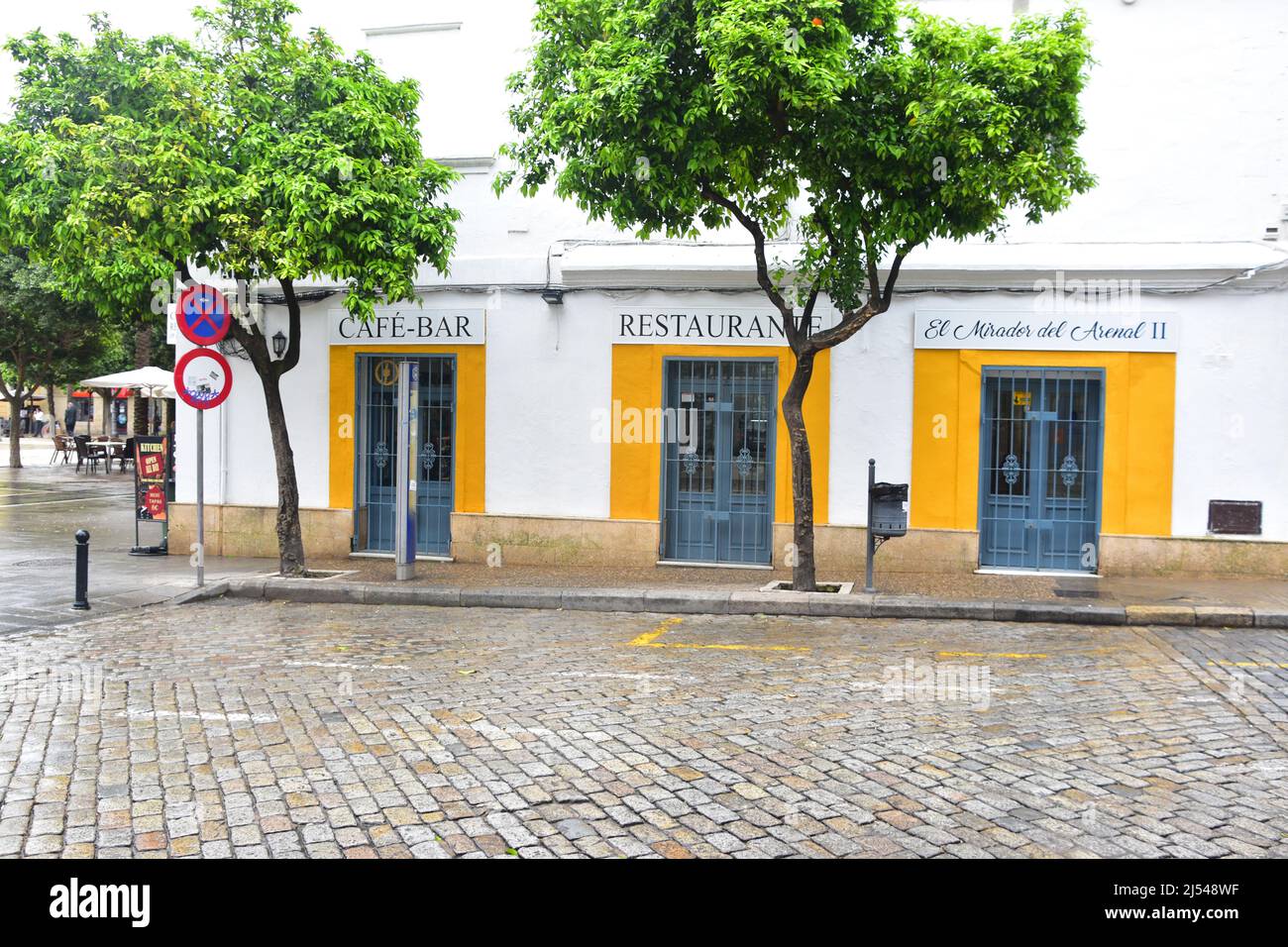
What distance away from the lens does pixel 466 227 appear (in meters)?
14.8

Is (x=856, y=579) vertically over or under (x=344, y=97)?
under

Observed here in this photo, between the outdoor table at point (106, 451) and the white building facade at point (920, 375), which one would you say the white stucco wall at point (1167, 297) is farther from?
the outdoor table at point (106, 451)

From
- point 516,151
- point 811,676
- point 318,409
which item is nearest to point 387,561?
point 318,409

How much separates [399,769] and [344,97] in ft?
30.5

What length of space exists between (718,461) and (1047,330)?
4211mm

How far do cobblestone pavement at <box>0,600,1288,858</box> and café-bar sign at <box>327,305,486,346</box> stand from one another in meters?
5.81

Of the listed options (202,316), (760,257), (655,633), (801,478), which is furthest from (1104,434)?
(202,316)

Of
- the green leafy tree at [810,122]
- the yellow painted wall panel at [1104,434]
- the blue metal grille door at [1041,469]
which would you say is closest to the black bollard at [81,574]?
the green leafy tree at [810,122]

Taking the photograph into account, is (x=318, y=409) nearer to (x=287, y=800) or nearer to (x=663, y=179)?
(x=663, y=179)

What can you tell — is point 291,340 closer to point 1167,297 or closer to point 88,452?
point 1167,297

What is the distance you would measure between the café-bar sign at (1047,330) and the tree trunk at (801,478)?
93.6 inches

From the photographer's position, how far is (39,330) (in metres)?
32.5

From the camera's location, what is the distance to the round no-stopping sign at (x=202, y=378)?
1180cm

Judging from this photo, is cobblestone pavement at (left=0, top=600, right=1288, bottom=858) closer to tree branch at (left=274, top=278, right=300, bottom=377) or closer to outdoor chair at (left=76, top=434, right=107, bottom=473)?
tree branch at (left=274, top=278, right=300, bottom=377)
